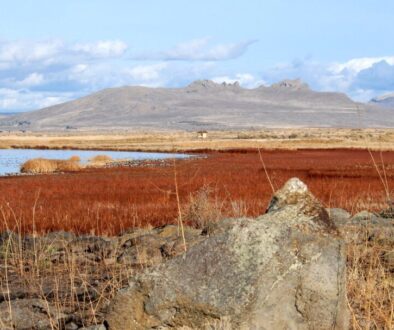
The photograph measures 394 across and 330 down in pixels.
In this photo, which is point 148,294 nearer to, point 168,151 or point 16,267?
point 16,267

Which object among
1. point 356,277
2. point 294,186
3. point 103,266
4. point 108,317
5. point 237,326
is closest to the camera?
point 237,326

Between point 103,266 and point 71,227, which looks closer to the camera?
point 103,266

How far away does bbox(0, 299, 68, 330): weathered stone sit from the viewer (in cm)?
682

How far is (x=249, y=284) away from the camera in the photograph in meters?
4.73

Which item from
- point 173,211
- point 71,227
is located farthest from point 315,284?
point 173,211

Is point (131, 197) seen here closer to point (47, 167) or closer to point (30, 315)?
point (30, 315)

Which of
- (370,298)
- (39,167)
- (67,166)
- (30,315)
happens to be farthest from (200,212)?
(67,166)

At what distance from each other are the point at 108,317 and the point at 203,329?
71 cm

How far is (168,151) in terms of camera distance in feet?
234

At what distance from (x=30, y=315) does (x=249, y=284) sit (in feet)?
10.4

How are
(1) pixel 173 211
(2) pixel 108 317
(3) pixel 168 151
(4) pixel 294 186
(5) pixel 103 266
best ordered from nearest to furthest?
(2) pixel 108 317 < (4) pixel 294 186 < (5) pixel 103 266 < (1) pixel 173 211 < (3) pixel 168 151

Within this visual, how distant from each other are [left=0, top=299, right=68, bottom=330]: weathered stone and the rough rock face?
6.54 feet

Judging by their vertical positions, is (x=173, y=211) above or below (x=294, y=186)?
below

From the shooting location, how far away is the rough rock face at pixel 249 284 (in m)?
A: 4.75
